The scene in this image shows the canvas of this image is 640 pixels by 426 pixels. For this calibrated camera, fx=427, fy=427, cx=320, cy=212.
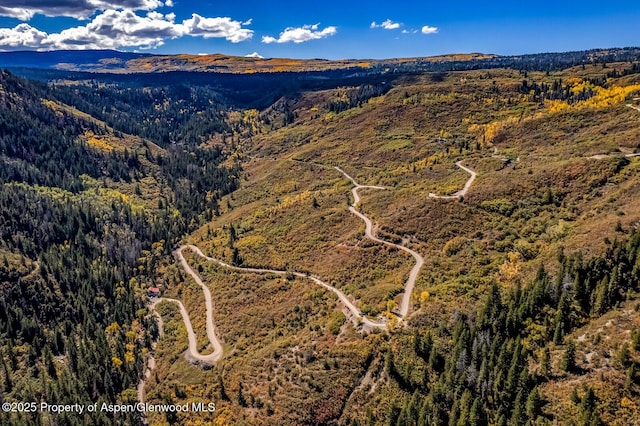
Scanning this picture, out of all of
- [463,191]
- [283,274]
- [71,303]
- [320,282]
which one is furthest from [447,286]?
[71,303]

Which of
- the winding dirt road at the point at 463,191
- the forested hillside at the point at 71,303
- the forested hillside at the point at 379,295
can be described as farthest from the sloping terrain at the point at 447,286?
the forested hillside at the point at 71,303

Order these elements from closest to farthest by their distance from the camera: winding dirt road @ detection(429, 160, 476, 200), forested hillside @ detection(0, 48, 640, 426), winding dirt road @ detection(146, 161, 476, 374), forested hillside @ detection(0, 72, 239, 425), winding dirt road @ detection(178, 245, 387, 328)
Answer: forested hillside @ detection(0, 48, 640, 426), winding dirt road @ detection(178, 245, 387, 328), winding dirt road @ detection(146, 161, 476, 374), forested hillside @ detection(0, 72, 239, 425), winding dirt road @ detection(429, 160, 476, 200)

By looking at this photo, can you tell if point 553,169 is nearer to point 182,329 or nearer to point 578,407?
point 578,407

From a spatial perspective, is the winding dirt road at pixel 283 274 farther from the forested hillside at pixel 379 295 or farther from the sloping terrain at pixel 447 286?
the sloping terrain at pixel 447 286

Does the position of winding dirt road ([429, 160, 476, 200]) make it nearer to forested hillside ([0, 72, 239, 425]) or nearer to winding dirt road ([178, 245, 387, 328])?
winding dirt road ([178, 245, 387, 328])

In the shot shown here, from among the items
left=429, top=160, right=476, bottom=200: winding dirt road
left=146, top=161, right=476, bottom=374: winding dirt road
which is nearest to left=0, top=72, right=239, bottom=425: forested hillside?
left=146, top=161, right=476, bottom=374: winding dirt road

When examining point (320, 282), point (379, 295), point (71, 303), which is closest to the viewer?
point (379, 295)

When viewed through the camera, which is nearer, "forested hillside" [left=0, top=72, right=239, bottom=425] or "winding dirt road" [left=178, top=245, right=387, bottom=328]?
"winding dirt road" [left=178, top=245, right=387, bottom=328]

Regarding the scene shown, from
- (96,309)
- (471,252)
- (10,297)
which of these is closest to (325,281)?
(471,252)

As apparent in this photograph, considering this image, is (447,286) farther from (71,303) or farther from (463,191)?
(71,303)

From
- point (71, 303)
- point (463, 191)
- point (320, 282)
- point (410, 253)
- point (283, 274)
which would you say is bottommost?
point (71, 303)

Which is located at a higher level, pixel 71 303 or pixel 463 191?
pixel 463 191
